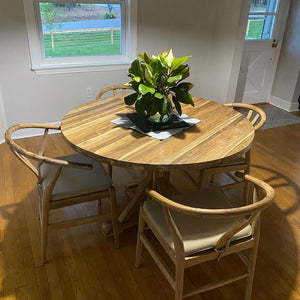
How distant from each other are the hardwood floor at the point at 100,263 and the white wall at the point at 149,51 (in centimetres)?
116

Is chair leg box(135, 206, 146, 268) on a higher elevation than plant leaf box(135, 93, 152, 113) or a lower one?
lower

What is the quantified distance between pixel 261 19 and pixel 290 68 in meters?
0.78

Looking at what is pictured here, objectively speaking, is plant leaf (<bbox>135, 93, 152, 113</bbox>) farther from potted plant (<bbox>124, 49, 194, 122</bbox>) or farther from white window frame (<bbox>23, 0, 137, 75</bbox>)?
white window frame (<bbox>23, 0, 137, 75</bbox>)

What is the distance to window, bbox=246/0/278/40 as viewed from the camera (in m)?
3.92

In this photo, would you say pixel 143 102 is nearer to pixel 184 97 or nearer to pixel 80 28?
pixel 184 97

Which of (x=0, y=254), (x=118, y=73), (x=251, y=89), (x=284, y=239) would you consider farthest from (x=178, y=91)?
(x=251, y=89)

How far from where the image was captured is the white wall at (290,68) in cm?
401

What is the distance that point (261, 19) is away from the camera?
13.3ft

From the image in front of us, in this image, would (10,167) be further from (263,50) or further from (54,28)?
(263,50)

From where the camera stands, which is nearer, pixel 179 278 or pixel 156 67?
pixel 179 278

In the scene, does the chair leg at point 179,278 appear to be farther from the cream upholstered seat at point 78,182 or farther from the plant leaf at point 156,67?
the plant leaf at point 156,67

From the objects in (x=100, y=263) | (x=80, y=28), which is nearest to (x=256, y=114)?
(x=100, y=263)

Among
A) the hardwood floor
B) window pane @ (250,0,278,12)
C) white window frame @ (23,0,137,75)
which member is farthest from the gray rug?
white window frame @ (23,0,137,75)

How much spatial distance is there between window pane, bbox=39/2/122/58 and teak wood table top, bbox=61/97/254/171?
5.03 ft
